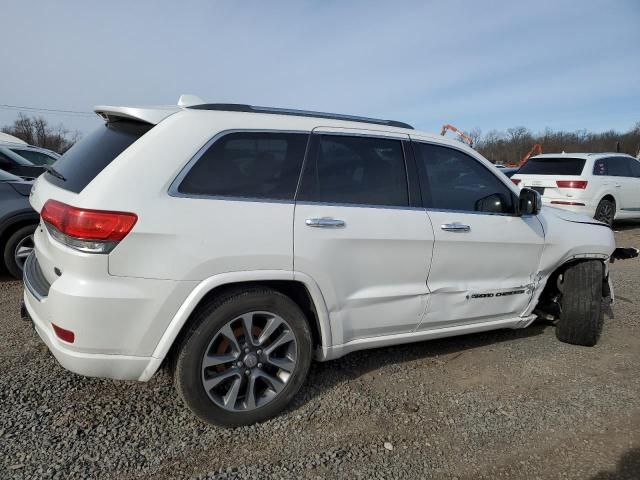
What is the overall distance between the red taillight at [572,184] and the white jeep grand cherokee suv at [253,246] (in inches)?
271

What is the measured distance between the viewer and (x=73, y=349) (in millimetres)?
2289

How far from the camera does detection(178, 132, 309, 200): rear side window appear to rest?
2451mm

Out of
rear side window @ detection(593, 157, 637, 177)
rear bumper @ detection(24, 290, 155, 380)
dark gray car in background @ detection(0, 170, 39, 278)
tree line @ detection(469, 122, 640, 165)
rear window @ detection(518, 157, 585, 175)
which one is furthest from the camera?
tree line @ detection(469, 122, 640, 165)

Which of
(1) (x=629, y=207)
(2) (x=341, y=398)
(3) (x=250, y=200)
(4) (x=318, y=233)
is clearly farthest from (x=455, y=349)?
(1) (x=629, y=207)

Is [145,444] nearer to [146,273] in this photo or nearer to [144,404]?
[144,404]

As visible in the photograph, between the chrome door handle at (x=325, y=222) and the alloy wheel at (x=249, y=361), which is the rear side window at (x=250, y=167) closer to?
the chrome door handle at (x=325, y=222)

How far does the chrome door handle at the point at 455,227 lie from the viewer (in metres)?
3.11

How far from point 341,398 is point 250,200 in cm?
143

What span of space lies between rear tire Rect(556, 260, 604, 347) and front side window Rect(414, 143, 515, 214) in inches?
39.7

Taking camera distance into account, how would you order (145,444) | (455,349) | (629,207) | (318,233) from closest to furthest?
(145,444)
(318,233)
(455,349)
(629,207)

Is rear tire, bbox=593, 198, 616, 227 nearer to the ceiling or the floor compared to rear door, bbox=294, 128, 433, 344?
nearer to the floor

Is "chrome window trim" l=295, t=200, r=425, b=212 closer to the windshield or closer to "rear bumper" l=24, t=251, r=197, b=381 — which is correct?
"rear bumper" l=24, t=251, r=197, b=381

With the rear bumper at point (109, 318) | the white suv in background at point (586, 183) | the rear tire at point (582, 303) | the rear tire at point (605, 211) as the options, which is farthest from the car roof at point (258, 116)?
the rear tire at point (605, 211)

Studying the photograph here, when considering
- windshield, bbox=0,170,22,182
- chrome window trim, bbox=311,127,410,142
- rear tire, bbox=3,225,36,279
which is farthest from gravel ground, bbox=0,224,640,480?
windshield, bbox=0,170,22,182
